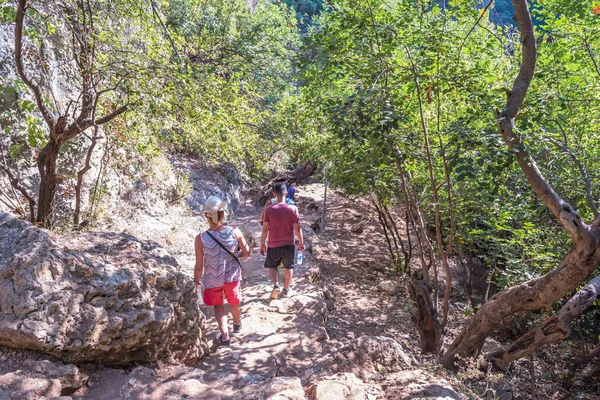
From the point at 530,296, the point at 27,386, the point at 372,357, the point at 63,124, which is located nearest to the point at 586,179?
the point at 530,296

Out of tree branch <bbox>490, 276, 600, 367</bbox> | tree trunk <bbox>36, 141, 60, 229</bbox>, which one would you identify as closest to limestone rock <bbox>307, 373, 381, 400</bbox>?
tree branch <bbox>490, 276, 600, 367</bbox>

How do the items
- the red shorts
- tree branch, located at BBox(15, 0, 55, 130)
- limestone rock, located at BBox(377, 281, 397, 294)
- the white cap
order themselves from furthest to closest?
limestone rock, located at BBox(377, 281, 397, 294) < the red shorts < the white cap < tree branch, located at BBox(15, 0, 55, 130)

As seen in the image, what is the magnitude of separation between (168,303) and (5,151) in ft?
13.0

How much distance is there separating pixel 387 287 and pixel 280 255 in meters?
4.28

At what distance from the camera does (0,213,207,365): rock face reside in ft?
8.15

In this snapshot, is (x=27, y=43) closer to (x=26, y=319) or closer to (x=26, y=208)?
(x=26, y=208)

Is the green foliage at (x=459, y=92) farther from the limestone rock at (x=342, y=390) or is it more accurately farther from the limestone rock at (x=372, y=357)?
the limestone rock at (x=342, y=390)

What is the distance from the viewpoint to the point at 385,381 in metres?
2.92

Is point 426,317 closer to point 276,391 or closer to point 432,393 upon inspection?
point 432,393

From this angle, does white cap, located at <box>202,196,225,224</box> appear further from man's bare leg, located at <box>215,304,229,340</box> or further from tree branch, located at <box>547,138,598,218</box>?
tree branch, located at <box>547,138,598,218</box>

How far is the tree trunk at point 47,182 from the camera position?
165 inches

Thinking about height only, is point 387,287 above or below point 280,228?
below

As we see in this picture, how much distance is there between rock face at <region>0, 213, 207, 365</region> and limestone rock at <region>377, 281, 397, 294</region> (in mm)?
5840

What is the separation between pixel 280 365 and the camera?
3842 millimetres
